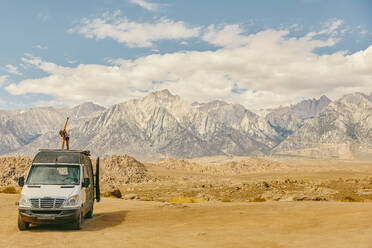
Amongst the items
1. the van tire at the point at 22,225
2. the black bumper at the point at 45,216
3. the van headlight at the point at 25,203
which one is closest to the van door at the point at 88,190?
the black bumper at the point at 45,216

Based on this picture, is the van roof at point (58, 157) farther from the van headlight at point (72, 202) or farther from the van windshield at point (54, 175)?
the van headlight at point (72, 202)

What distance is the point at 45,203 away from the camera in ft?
42.8

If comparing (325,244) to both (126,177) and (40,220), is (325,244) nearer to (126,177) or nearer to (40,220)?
(40,220)

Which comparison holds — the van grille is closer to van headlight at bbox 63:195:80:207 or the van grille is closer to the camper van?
the camper van

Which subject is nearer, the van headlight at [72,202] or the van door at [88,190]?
the van headlight at [72,202]

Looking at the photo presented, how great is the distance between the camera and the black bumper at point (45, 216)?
42.5 ft

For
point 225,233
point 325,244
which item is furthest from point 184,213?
point 325,244

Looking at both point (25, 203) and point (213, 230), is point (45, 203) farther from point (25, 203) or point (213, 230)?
point (213, 230)

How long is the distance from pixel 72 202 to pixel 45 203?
0.90 m

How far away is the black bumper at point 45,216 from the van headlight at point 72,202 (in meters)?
0.21

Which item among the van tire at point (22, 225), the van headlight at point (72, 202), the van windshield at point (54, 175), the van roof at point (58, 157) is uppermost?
the van roof at point (58, 157)

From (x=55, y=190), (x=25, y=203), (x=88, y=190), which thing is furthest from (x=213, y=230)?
(x=25, y=203)

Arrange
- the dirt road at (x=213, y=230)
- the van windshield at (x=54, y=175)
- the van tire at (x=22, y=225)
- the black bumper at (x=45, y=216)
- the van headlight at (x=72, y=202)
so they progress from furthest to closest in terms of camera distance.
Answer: the van windshield at (x=54, y=175) < the van tire at (x=22, y=225) < the van headlight at (x=72, y=202) < the black bumper at (x=45, y=216) < the dirt road at (x=213, y=230)

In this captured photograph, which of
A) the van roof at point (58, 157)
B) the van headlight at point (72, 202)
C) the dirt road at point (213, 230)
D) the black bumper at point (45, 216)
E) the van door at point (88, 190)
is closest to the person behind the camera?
the dirt road at point (213, 230)
